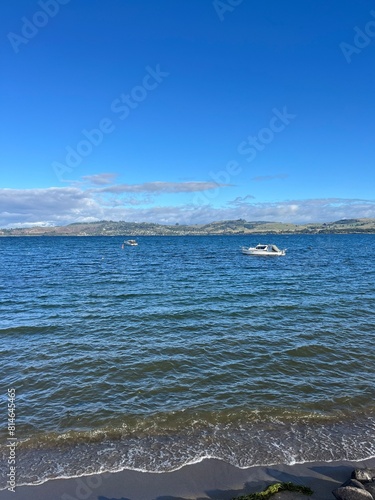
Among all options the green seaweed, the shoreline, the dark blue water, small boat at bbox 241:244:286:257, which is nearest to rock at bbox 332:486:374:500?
the shoreline

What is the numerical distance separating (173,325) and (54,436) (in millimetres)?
11318

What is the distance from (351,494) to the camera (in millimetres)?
6973

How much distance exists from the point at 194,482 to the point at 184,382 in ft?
17.8

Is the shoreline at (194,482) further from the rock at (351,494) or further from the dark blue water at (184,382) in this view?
the rock at (351,494)

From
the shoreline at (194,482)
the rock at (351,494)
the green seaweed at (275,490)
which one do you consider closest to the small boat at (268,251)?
the shoreline at (194,482)

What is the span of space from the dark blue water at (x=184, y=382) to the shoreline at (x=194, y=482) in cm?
31

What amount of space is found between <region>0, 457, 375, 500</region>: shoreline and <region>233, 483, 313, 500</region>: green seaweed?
8.1 inches

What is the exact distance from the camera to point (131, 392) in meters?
12.8

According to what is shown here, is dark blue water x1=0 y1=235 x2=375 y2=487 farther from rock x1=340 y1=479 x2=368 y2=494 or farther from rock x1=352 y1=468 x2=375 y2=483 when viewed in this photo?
rock x1=340 y1=479 x2=368 y2=494

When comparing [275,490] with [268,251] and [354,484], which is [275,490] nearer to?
[354,484]

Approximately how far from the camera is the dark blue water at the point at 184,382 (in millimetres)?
9438

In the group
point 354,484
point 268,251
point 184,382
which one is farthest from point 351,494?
point 268,251

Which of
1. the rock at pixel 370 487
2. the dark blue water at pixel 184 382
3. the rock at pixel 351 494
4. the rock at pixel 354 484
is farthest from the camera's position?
the dark blue water at pixel 184 382

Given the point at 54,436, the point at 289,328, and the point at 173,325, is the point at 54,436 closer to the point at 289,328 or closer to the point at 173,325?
the point at 173,325
